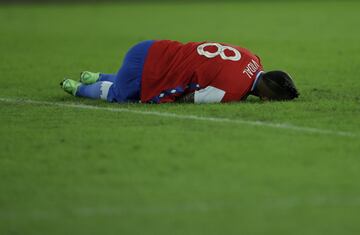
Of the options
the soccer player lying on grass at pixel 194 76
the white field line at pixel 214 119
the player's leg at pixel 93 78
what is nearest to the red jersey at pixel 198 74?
the soccer player lying on grass at pixel 194 76

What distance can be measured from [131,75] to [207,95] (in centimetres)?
73

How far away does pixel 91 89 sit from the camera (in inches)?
377

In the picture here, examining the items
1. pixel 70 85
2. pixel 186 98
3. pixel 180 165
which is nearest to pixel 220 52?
pixel 186 98

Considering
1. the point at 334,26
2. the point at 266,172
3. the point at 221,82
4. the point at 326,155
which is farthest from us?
the point at 334,26

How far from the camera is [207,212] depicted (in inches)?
208

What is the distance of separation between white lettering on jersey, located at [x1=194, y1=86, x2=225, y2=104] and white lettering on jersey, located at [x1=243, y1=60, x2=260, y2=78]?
28 centimetres

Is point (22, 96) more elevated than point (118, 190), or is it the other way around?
point (118, 190)

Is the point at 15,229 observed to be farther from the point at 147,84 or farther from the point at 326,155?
the point at 147,84

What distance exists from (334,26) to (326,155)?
13336 millimetres

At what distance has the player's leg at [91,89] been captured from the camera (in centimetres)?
941

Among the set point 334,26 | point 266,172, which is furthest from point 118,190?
point 334,26

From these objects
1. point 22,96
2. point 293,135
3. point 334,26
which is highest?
point 293,135

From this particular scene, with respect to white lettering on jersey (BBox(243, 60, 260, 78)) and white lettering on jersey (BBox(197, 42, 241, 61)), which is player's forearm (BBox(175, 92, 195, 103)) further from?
white lettering on jersey (BBox(243, 60, 260, 78))

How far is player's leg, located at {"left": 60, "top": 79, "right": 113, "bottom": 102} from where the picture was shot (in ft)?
30.9
